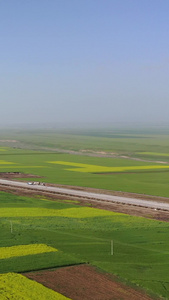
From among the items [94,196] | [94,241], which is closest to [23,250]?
[94,241]

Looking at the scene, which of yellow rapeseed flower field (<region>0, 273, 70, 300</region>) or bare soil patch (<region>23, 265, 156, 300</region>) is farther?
bare soil patch (<region>23, 265, 156, 300</region>)

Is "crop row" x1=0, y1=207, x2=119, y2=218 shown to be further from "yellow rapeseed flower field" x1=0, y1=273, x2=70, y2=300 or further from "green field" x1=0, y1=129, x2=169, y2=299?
"yellow rapeseed flower field" x1=0, y1=273, x2=70, y2=300

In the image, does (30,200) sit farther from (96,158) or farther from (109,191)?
(96,158)

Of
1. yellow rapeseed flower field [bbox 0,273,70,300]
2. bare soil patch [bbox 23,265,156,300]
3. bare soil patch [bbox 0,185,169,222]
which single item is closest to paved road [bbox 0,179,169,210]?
bare soil patch [bbox 0,185,169,222]

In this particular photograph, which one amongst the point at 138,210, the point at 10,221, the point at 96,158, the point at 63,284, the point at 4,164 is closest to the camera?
the point at 63,284

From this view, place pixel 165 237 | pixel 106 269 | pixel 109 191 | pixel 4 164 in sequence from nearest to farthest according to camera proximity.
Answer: pixel 106 269
pixel 165 237
pixel 109 191
pixel 4 164

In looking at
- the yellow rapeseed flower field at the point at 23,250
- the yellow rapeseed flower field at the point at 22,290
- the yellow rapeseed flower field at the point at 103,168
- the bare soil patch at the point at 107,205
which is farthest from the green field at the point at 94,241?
the yellow rapeseed flower field at the point at 103,168

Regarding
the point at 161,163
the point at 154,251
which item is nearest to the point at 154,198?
the point at 154,251

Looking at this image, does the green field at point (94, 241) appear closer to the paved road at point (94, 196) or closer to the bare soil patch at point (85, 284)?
the bare soil patch at point (85, 284)
